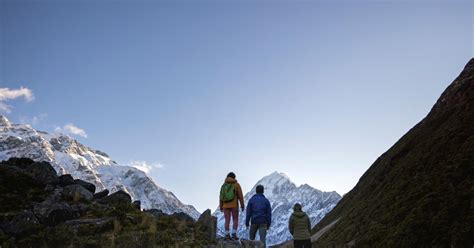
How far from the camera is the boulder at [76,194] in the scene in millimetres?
20750

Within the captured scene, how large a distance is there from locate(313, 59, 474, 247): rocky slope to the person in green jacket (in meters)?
30.4

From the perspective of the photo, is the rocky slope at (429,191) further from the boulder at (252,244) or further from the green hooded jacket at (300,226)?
the boulder at (252,244)

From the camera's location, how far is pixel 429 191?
5606 cm

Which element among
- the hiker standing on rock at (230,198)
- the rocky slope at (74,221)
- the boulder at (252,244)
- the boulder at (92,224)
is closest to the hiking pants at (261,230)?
the boulder at (252,244)

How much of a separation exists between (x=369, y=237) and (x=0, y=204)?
49.3 m

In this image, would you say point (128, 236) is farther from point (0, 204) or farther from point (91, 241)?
point (0, 204)

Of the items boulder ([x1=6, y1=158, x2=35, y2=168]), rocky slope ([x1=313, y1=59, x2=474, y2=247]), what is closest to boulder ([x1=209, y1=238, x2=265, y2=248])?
boulder ([x1=6, y1=158, x2=35, y2=168])

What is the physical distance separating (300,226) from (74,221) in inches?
359

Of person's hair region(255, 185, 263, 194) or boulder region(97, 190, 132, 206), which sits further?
boulder region(97, 190, 132, 206)

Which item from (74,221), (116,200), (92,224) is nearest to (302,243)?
(92,224)

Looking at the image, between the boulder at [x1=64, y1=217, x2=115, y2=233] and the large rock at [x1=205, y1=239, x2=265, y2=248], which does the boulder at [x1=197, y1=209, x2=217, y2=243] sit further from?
the boulder at [x1=64, y1=217, x2=115, y2=233]

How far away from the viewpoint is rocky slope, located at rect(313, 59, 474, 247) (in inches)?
1775

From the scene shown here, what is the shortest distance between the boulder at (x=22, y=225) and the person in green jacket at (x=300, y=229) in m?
9.78

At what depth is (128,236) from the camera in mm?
15328
